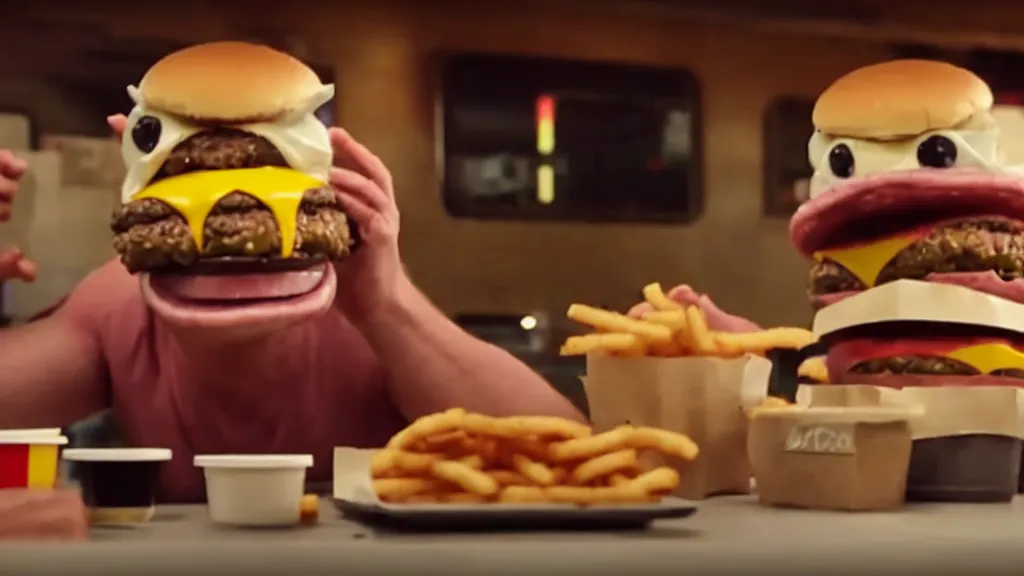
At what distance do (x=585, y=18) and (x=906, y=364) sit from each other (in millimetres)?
732

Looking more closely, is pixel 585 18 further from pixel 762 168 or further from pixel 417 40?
pixel 762 168

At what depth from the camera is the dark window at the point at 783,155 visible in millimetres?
2070

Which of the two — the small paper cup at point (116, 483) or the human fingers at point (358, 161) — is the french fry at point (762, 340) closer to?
the human fingers at point (358, 161)

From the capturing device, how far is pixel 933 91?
1.76m

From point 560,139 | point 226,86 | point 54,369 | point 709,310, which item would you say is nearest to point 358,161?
point 226,86

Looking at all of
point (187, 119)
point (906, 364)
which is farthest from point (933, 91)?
point (187, 119)

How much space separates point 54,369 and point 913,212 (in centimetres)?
121

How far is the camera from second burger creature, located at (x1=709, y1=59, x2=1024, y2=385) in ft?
5.51

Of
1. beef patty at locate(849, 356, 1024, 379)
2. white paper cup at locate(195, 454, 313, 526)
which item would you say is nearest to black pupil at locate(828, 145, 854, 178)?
beef patty at locate(849, 356, 1024, 379)

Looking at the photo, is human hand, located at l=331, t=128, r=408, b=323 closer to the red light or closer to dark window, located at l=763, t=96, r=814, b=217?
the red light

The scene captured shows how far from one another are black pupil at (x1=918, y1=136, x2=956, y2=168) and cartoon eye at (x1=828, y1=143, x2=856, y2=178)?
3.7 inches

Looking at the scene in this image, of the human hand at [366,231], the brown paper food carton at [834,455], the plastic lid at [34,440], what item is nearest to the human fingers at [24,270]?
the human hand at [366,231]

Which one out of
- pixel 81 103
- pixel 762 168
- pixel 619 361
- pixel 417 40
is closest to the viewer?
pixel 619 361

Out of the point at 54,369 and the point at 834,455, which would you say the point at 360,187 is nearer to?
the point at 54,369
